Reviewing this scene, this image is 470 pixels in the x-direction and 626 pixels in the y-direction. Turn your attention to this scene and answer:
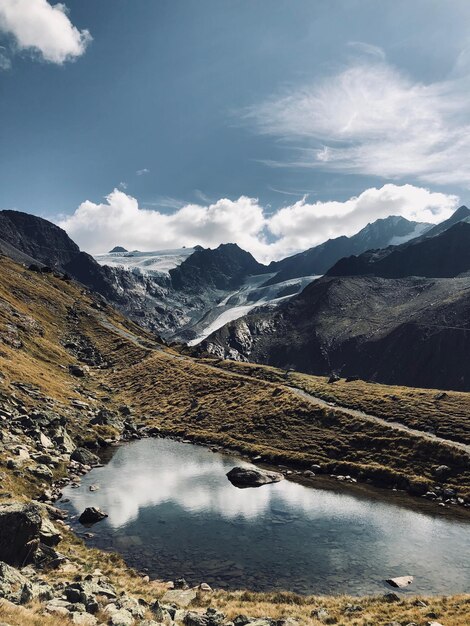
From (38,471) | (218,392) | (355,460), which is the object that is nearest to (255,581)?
(38,471)

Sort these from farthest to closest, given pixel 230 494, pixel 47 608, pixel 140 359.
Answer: pixel 140 359 < pixel 230 494 < pixel 47 608

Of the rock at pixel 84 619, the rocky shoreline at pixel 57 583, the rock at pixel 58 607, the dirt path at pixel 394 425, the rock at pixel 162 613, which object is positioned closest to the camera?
the rock at pixel 84 619

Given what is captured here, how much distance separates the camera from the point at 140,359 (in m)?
143

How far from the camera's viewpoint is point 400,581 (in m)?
34.2

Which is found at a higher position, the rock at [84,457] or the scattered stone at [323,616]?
the scattered stone at [323,616]

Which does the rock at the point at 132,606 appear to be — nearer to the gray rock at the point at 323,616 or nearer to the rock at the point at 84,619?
the rock at the point at 84,619

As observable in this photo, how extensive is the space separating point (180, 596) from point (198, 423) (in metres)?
62.1

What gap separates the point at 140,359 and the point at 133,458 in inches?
2917

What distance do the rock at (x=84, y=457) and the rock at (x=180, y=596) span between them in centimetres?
3571

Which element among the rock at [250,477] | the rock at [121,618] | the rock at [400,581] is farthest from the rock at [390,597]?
the rock at [250,477]

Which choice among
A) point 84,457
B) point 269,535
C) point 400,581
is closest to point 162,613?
point 269,535

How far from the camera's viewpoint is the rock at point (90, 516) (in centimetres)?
4419

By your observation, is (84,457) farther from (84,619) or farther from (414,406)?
(414,406)

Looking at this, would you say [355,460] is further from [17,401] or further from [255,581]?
[17,401]
